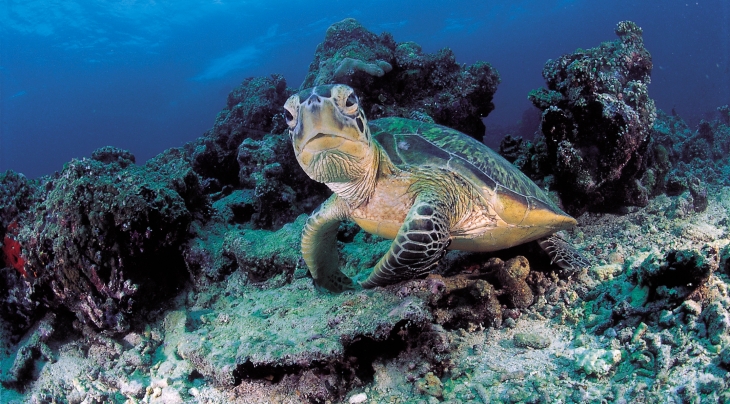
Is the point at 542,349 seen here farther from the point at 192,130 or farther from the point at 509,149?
the point at 192,130

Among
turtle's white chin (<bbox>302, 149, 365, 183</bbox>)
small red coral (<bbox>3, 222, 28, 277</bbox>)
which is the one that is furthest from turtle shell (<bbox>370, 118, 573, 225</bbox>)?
small red coral (<bbox>3, 222, 28, 277</bbox>)

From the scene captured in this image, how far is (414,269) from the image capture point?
2.35 metres

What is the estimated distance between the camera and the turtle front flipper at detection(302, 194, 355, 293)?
300 centimetres

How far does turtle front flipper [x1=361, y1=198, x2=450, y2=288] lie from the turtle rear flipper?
120 centimetres

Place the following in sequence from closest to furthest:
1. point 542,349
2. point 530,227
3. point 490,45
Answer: point 542,349 < point 530,227 < point 490,45

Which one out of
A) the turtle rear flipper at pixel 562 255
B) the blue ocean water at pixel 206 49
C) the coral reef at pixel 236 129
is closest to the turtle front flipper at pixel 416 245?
the turtle rear flipper at pixel 562 255

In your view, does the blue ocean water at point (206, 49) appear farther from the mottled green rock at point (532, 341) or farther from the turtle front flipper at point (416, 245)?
the mottled green rock at point (532, 341)

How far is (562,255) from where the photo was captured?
289 centimetres

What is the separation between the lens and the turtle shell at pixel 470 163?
108 inches

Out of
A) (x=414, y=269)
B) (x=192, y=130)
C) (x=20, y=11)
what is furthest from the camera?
(x=192, y=130)

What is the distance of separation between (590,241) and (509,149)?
8.27 feet

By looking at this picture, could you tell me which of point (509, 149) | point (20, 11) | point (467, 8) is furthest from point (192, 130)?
point (509, 149)

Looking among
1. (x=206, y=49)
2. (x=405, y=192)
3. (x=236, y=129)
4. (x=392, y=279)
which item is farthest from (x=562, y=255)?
(x=206, y=49)

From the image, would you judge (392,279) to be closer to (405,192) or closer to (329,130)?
(405,192)
